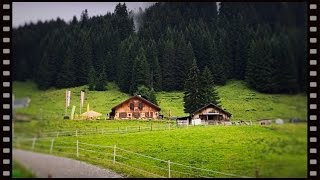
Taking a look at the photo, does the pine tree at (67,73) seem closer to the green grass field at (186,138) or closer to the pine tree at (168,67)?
the green grass field at (186,138)

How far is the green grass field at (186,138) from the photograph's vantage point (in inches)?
568

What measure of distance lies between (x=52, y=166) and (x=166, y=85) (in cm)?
414

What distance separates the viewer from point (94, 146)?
52.4ft

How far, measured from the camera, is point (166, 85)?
16.0m

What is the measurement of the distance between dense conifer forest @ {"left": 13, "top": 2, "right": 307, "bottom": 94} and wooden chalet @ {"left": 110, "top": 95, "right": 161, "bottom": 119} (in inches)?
15.0

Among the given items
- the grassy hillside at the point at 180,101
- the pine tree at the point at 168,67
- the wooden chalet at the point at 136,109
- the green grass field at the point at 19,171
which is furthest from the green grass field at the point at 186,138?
the green grass field at the point at 19,171

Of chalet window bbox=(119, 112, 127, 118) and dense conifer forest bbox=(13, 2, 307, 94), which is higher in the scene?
dense conifer forest bbox=(13, 2, 307, 94)

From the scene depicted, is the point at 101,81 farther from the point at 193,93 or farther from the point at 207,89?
the point at 207,89

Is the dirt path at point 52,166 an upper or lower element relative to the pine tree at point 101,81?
lower

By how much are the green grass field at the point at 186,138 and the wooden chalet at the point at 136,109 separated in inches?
7.1

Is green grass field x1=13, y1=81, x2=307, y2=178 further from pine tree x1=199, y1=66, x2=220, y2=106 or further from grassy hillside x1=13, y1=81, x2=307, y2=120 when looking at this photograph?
pine tree x1=199, y1=66, x2=220, y2=106

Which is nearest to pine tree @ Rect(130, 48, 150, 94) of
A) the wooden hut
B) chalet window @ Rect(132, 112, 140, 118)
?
chalet window @ Rect(132, 112, 140, 118)

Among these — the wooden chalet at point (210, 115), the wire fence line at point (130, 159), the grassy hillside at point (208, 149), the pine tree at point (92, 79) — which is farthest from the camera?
the wooden chalet at point (210, 115)

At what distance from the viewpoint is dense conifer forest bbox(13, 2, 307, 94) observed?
583 inches
